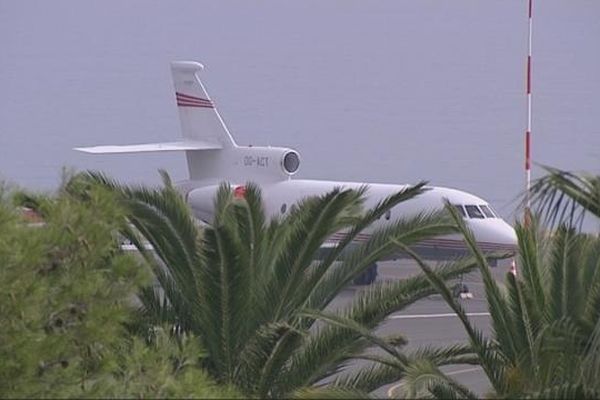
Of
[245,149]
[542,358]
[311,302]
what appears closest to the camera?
[542,358]

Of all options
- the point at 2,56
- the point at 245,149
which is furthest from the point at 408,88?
the point at 2,56

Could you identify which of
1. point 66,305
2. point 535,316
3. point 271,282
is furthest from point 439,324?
point 66,305

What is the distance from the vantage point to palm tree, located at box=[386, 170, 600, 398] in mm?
8758

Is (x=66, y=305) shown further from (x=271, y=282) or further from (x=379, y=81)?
(x=379, y=81)

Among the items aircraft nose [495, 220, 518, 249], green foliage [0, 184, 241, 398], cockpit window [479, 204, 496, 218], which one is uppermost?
green foliage [0, 184, 241, 398]

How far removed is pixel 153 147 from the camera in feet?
92.3

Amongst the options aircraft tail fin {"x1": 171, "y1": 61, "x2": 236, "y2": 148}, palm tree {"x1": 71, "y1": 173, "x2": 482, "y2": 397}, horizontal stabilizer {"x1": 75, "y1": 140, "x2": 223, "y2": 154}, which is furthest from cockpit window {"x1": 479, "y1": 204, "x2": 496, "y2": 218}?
palm tree {"x1": 71, "y1": 173, "x2": 482, "y2": 397}

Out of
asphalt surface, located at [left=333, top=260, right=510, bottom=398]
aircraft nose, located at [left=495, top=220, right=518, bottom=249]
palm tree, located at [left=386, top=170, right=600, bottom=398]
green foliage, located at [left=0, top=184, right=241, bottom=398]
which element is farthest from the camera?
aircraft nose, located at [left=495, top=220, right=518, bottom=249]

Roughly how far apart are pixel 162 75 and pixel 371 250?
20.3 m

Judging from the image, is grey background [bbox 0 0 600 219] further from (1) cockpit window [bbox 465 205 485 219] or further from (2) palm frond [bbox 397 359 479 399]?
(2) palm frond [bbox 397 359 479 399]

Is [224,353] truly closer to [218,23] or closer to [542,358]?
[542,358]

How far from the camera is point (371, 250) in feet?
34.7

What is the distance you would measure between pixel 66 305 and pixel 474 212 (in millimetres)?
16412

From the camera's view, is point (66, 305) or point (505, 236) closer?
point (66, 305)
